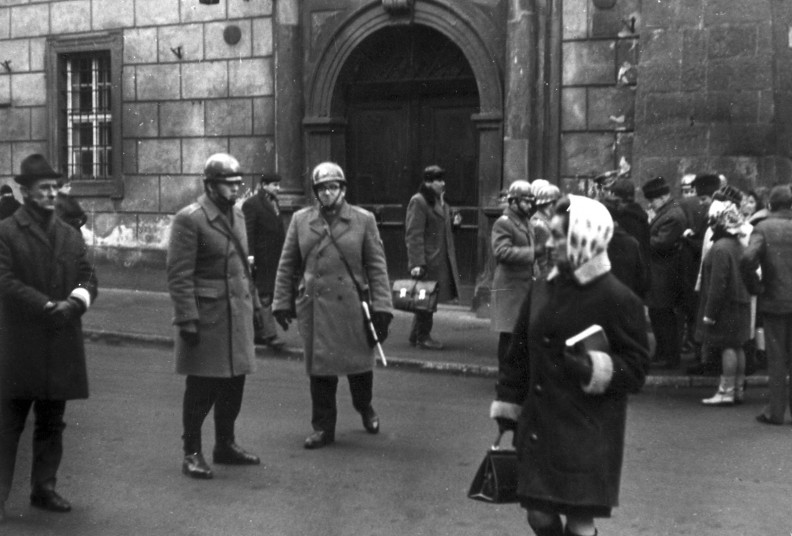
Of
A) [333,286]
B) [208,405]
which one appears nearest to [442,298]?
[333,286]

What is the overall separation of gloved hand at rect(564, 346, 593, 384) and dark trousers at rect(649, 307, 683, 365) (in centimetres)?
719

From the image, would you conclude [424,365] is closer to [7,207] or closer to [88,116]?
[7,207]

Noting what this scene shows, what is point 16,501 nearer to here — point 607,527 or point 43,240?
point 43,240

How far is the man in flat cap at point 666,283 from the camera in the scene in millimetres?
11367

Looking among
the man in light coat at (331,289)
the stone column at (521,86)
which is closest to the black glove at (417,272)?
the stone column at (521,86)

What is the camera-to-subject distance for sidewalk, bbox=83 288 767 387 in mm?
11391

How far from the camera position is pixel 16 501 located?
21.9 ft

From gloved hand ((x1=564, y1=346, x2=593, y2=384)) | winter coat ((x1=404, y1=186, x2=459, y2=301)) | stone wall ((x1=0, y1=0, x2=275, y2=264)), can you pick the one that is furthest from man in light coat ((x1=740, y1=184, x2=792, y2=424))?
stone wall ((x1=0, y1=0, x2=275, y2=264))

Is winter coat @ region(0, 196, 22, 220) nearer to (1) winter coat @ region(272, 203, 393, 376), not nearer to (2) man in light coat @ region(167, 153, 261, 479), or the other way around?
(1) winter coat @ region(272, 203, 393, 376)

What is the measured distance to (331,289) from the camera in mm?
8172

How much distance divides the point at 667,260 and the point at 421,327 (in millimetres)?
2510

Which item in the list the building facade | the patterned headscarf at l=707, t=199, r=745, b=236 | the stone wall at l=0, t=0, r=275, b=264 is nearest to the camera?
the patterned headscarf at l=707, t=199, r=745, b=236

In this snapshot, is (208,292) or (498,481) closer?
(498,481)

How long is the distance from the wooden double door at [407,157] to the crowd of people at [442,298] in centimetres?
350
